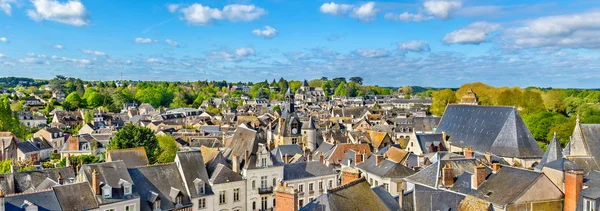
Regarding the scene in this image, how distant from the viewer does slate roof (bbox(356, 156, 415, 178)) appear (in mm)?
30734

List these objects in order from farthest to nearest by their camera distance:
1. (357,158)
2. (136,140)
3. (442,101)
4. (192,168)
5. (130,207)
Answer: (442,101) → (136,140) → (357,158) → (192,168) → (130,207)

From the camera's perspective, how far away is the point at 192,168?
3075 centimetres

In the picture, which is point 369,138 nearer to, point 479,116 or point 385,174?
point 479,116

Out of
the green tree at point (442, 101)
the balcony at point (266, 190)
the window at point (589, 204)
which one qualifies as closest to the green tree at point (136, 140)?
the balcony at point (266, 190)

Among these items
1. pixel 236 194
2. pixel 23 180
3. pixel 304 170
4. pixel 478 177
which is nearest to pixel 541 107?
pixel 304 170

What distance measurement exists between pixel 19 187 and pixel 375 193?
25.4 m

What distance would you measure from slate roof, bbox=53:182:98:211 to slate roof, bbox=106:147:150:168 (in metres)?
10.9

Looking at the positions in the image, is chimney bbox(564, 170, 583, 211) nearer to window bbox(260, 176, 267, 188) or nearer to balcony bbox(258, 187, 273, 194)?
balcony bbox(258, 187, 273, 194)

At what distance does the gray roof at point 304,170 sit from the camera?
3503 cm

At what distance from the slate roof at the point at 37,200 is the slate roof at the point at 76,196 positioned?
0.93 feet

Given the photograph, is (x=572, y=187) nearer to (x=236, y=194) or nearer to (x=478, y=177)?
(x=478, y=177)

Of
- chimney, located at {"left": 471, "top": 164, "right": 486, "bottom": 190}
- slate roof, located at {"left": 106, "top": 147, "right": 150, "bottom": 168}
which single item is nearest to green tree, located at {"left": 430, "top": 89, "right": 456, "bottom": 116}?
slate roof, located at {"left": 106, "top": 147, "right": 150, "bottom": 168}

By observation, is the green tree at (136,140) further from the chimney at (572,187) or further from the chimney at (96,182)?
the chimney at (572,187)

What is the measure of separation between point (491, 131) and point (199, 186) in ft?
113
